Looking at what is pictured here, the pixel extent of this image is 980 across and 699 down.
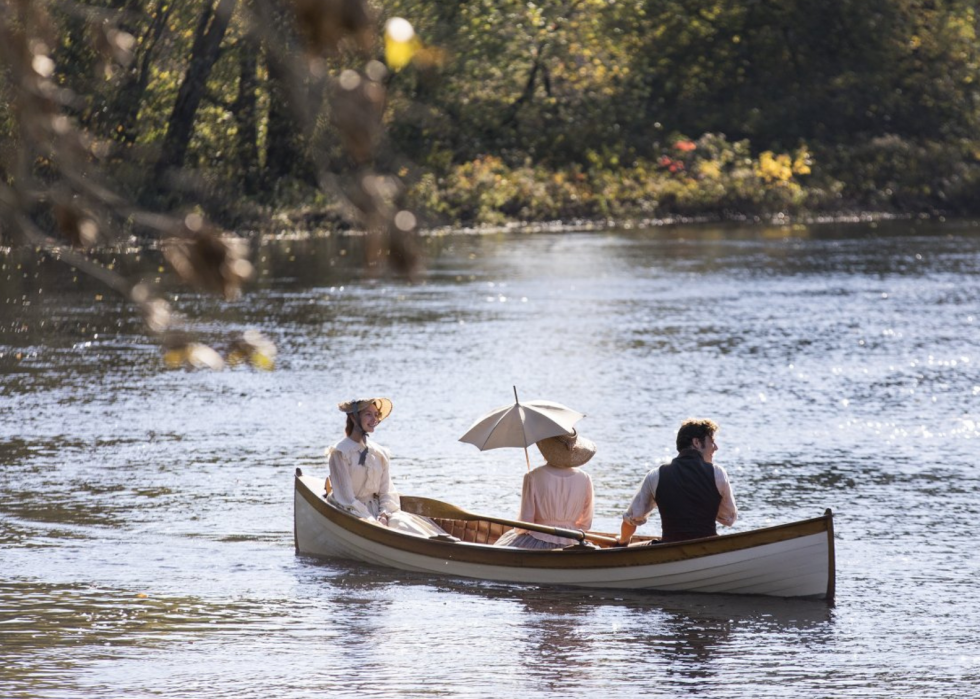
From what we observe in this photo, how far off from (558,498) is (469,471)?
223 inches

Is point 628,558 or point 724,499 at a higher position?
point 724,499

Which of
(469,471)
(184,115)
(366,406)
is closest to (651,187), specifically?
(184,115)

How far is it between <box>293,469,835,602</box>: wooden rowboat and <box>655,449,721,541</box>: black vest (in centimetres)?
18

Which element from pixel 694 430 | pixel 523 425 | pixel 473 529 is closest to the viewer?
pixel 694 430

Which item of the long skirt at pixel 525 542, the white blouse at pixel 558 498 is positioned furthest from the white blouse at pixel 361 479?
the white blouse at pixel 558 498

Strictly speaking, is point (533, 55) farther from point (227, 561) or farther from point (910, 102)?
point (227, 561)

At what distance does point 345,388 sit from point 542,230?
33.0 metres

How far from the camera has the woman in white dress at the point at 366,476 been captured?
1377 centimetres

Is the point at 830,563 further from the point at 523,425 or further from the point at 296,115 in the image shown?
the point at 296,115

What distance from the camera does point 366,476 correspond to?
14.0m

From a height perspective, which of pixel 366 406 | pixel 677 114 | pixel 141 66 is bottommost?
pixel 366 406

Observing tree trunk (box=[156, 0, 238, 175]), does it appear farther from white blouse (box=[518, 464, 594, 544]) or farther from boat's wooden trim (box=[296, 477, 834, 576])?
white blouse (box=[518, 464, 594, 544])

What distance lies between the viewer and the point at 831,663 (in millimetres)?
11562

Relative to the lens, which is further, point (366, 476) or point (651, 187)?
point (651, 187)
